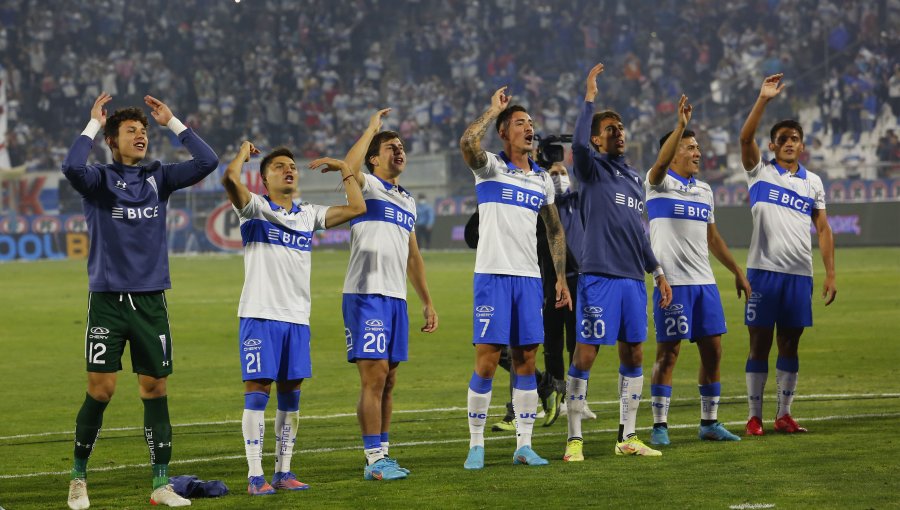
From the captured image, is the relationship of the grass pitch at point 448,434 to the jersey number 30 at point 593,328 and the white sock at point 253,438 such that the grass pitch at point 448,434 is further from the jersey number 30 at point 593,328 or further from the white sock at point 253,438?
the jersey number 30 at point 593,328

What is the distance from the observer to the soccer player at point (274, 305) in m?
8.16

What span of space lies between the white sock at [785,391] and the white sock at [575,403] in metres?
1.90

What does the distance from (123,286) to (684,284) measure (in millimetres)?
4349

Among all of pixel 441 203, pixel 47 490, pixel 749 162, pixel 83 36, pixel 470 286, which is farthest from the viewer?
pixel 83 36

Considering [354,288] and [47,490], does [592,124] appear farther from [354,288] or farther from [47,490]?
[47,490]

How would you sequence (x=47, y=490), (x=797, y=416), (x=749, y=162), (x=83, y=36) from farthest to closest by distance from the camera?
(x=83, y=36), (x=797, y=416), (x=749, y=162), (x=47, y=490)

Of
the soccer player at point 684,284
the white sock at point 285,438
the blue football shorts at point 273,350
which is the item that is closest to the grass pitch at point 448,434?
the white sock at point 285,438

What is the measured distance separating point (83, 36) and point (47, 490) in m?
47.5

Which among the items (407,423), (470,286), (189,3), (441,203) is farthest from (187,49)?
(407,423)

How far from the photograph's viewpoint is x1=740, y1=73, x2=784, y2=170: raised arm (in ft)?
32.9

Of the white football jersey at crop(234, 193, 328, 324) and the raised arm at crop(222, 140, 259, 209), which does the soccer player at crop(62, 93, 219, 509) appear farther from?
the white football jersey at crop(234, 193, 328, 324)

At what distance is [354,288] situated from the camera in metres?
8.84

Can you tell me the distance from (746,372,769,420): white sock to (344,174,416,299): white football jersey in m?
3.12

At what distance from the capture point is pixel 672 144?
9.61m
